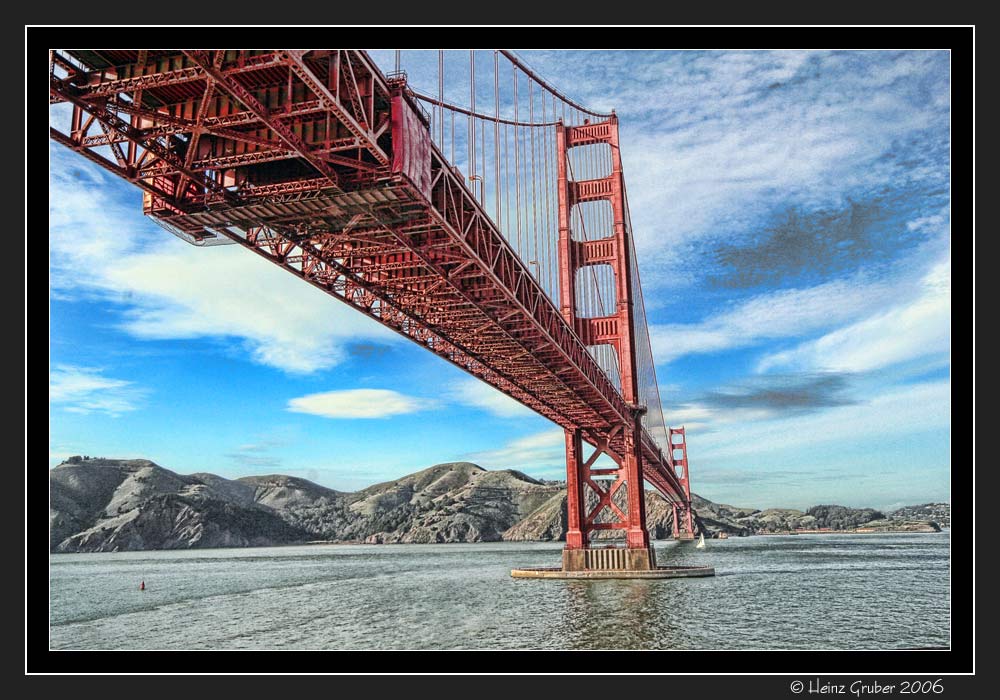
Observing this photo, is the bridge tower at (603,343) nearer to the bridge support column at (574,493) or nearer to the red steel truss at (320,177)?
the bridge support column at (574,493)

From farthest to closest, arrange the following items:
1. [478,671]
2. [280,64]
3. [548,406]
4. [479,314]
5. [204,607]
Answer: [548,406] → [204,607] → [479,314] → [478,671] → [280,64]

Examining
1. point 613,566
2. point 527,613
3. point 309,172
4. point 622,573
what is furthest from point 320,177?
point 613,566

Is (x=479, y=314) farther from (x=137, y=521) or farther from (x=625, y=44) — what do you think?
(x=137, y=521)

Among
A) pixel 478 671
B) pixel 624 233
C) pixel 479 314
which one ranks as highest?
pixel 624 233

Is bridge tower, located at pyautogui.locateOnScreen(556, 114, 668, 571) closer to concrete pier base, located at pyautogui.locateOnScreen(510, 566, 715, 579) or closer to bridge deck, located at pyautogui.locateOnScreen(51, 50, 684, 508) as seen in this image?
concrete pier base, located at pyautogui.locateOnScreen(510, 566, 715, 579)
